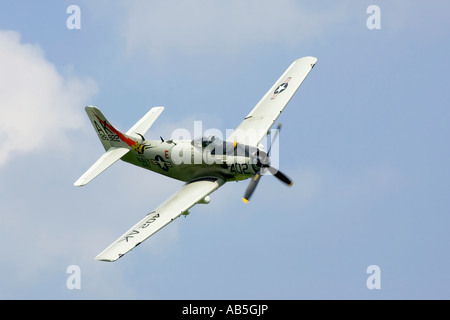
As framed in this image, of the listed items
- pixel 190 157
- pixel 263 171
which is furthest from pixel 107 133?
pixel 263 171

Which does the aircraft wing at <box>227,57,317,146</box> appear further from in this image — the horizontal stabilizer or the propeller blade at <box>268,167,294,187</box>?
the horizontal stabilizer

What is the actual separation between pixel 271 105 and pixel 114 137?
780cm

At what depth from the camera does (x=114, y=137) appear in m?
Answer: 38.9

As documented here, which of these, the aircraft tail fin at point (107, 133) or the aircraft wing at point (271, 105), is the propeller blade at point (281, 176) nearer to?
the aircraft wing at point (271, 105)

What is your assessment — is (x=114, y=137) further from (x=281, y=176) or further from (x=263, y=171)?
(x=281, y=176)

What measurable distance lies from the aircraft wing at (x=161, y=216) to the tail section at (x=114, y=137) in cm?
384

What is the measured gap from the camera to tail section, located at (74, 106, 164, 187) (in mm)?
38156

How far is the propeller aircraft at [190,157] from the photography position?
33969mm

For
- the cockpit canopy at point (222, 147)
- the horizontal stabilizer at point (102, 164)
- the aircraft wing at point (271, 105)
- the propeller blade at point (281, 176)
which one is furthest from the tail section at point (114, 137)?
the propeller blade at point (281, 176)

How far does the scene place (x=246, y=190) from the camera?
→ 113 ft

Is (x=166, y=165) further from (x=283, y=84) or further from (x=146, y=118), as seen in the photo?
(x=283, y=84)

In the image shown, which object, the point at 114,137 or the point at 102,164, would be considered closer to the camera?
the point at 102,164

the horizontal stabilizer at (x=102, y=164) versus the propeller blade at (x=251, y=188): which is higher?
the horizontal stabilizer at (x=102, y=164)

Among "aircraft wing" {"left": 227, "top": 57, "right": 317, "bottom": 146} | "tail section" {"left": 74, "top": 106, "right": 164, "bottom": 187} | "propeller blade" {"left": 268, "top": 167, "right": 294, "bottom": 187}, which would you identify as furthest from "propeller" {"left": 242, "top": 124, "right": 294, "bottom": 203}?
"tail section" {"left": 74, "top": 106, "right": 164, "bottom": 187}
